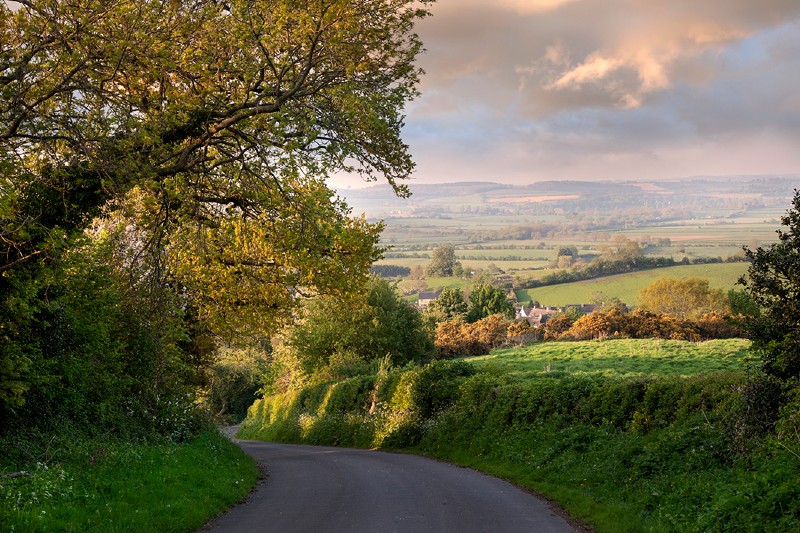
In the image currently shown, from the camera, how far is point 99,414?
16078 mm

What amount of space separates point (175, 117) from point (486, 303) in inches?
3971

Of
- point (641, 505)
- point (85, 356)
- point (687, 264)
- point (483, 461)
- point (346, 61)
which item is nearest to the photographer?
point (641, 505)

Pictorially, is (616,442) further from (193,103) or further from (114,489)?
(193,103)

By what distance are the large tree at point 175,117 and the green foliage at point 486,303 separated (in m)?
92.8

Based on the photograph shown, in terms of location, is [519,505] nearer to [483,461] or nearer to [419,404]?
[483,461]

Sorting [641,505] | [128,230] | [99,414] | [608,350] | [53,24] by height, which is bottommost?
[608,350]

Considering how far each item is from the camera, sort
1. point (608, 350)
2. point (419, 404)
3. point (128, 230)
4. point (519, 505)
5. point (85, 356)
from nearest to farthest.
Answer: point (519, 505), point (85, 356), point (128, 230), point (419, 404), point (608, 350)

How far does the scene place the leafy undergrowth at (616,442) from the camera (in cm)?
989

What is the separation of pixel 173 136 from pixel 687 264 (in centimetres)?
14858

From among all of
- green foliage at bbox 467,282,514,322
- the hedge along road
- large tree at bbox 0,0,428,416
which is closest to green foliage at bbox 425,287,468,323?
green foliage at bbox 467,282,514,322

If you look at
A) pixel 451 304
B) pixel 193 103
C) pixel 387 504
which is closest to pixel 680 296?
pixel 451 304

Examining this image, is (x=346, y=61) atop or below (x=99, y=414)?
atop

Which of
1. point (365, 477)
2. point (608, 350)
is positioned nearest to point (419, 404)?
point (365, 477)

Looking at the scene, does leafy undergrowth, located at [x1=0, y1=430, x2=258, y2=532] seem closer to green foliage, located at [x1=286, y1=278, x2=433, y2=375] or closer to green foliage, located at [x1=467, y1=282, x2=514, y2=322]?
green foliage, located at [x1=286, y1=278, x2=433, y2=375]
